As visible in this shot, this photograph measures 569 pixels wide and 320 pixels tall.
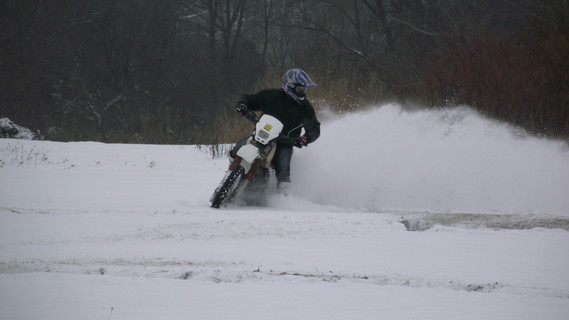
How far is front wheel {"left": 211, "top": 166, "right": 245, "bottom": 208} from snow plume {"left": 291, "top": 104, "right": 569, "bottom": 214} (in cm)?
187

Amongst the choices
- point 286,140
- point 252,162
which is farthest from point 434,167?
point 252,162

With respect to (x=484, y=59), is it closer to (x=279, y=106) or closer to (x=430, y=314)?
(x=279, y=106)

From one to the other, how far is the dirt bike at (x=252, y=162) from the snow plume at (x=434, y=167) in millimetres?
1343

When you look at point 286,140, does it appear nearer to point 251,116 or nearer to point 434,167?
point 251,116

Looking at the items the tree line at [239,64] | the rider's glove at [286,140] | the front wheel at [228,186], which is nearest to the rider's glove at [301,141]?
the rider's glove at [286,140]

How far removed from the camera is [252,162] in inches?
441

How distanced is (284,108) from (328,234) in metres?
3.76

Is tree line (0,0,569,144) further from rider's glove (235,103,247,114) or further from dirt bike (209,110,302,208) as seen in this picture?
rider's glove (235,103,247,114)

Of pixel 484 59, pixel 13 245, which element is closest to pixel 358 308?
pixel 13 245

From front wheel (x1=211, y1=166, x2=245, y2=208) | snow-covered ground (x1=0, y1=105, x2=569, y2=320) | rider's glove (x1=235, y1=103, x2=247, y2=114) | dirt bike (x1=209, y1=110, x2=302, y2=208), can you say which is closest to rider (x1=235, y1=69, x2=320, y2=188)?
rider's glove (x1=235, y1=103, x2=247, y2=114)

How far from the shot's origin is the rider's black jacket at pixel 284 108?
12.4m

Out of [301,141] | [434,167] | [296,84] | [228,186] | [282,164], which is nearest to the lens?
[228,186]

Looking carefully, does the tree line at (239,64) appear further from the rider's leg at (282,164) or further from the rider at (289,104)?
the rider's leg at (282,164)

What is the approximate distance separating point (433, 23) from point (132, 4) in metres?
24.0
